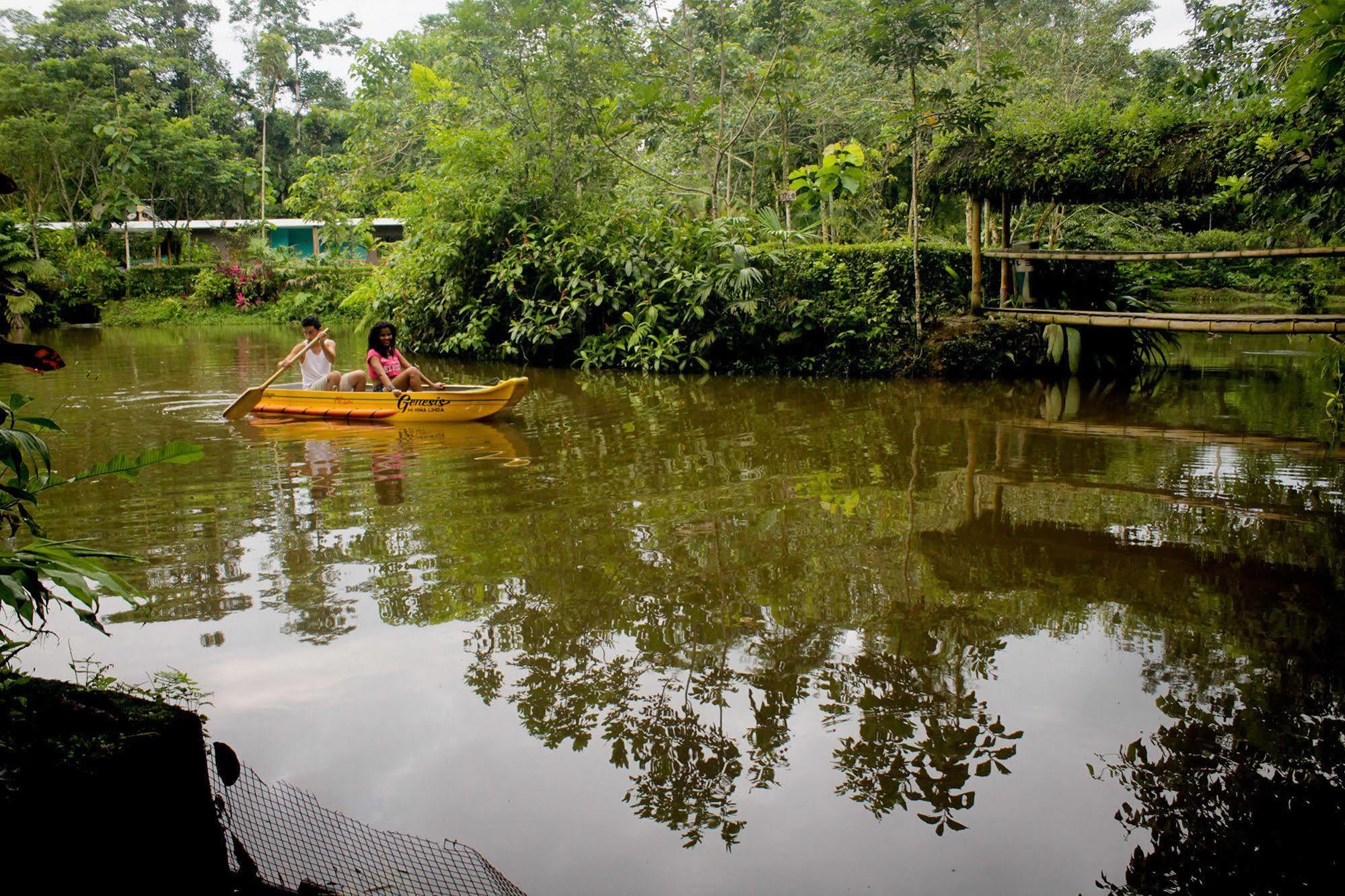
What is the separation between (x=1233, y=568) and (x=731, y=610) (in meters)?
2.87

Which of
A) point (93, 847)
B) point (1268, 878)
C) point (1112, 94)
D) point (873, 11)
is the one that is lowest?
point (1268, 878)

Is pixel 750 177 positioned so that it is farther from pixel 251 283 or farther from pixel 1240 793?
pixel 1240 793

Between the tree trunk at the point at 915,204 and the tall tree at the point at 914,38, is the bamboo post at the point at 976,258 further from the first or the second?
the tall tree at the point at 914,38

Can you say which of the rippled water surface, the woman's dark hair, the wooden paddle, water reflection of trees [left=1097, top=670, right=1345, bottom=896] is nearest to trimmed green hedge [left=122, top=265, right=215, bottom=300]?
the wooden paddle

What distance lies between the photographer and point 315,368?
38.9 ft

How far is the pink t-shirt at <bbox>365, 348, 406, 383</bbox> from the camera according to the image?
36.3 ft

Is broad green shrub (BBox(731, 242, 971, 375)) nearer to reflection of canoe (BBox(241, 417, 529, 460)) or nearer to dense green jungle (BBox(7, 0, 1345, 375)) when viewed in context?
dense green jungle (BBox(7, 0, 1345, 375))

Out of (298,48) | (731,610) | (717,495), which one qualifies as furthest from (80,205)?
(731,610)

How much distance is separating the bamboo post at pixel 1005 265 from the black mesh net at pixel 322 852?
1290cm

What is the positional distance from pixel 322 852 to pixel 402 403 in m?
8.12

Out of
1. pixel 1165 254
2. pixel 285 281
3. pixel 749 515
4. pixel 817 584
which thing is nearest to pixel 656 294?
pixel 1165 254

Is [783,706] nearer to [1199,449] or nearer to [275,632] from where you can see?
[275,632]

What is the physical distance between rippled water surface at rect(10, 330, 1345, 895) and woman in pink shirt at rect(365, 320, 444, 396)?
1721 mm

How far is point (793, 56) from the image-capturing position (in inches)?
647
